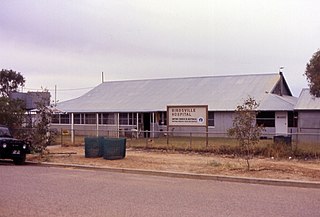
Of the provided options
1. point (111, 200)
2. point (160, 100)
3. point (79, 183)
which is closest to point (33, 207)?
point (111, 200)

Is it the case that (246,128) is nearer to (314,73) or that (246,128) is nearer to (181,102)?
(314,73)

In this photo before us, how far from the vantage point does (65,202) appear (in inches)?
411

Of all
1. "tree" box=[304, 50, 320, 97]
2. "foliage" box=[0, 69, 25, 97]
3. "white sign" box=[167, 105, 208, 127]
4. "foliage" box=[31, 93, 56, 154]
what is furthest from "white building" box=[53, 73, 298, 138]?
"foliage" box=[0, 69, 25, 97]

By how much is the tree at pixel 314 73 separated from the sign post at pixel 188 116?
9580mm

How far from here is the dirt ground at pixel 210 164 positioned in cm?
1575

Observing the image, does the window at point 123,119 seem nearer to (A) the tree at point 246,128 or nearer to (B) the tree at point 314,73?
(B) the tree at point 314,73

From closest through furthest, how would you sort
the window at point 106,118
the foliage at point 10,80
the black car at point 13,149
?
the black car at point 13,149, the window at point 106,118, the foliage at point 10,80

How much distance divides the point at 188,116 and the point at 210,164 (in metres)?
10.2

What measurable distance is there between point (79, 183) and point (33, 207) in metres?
4.17

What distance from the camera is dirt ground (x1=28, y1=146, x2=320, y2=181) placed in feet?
51.7

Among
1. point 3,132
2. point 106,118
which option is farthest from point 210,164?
point 106,118

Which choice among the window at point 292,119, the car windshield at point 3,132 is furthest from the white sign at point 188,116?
the window at point 292,119

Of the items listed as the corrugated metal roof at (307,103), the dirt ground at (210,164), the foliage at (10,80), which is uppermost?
the foliage at (10,80)

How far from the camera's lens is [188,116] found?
94.2ft
